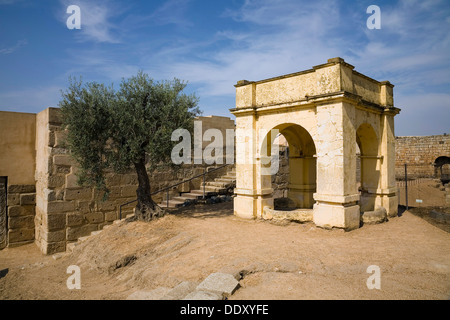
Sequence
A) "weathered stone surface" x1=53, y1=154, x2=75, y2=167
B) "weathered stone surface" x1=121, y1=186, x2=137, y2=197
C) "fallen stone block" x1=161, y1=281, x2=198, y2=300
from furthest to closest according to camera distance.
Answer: "weathered stone surface" x1=121, y1=186, x2=137, y2=197
"weathered stone surface" x1=53, y1=154, x2=75, y2=167
"fallen stone block" x1=161, y1=281, x2=198, y2=300

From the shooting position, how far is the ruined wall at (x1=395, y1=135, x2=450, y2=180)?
2311 centimetres

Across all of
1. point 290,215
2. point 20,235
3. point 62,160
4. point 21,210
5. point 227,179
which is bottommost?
point 20,235

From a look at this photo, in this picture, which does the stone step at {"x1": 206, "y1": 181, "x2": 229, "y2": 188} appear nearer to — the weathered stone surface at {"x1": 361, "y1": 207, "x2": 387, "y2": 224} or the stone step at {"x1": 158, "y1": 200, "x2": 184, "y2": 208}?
the stone step at {"x1": 158, "y1": 200, "x2": 184, "y2": 208}

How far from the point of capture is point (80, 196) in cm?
1052

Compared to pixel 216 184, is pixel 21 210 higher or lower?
lower

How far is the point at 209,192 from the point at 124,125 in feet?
17.1

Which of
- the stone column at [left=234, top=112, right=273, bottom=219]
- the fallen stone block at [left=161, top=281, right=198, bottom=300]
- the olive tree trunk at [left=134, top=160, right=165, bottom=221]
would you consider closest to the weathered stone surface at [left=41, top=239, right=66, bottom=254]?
the olive tree trunk at [left=134, top=160, right=165, bottom=221]

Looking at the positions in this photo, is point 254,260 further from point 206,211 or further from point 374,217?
point 206,211

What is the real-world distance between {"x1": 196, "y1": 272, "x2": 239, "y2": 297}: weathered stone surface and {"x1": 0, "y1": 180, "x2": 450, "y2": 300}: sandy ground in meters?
0.13

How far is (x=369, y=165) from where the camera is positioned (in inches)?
376

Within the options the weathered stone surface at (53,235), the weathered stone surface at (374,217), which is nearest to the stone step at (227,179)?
the weathered stone surface at (374,217)

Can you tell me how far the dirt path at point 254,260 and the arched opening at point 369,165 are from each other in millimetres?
1025

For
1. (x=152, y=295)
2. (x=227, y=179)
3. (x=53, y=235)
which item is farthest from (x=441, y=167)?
(x=53, y=235)
